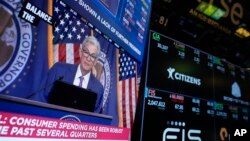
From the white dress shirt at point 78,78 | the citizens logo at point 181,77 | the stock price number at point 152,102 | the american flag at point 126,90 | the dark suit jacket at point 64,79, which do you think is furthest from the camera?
the citizens logo at point 181,77

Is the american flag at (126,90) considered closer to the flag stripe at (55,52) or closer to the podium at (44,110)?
the podium at (44,110)

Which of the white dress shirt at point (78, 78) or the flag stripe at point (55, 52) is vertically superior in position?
the flag stripe at point (55, 52)

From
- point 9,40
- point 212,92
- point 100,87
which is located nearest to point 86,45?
point 100,87

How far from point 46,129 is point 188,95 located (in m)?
1.69

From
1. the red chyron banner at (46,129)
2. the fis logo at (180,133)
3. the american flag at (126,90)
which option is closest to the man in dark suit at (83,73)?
the red chyron banner at (46,129)

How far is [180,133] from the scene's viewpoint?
98.0 inches

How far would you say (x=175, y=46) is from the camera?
8.89 feet

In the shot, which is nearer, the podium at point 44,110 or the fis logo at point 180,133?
the podium at point 44,110

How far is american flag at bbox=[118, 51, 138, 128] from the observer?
2.17m

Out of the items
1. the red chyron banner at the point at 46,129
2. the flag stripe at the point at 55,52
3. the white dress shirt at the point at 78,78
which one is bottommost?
the red chyron banner at the point at 46,129

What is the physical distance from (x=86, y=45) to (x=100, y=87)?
1.17 ft

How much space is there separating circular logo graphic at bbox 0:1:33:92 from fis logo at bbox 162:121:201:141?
1.51 m

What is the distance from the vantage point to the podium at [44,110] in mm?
1272

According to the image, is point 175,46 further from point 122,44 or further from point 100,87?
point 100,87
